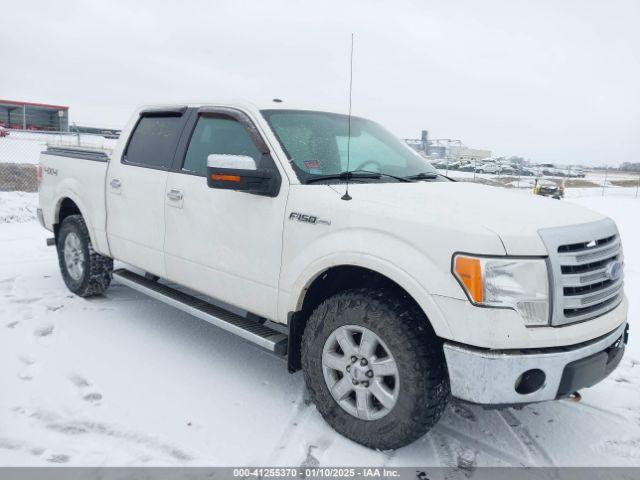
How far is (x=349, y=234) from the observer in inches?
107

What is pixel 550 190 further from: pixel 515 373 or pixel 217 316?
pixel 515 373

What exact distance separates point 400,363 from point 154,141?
2.88 meters

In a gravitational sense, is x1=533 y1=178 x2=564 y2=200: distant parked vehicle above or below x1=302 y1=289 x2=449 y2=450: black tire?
above

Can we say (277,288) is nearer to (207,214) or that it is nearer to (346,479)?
(207,214)

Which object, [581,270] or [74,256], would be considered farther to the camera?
[74,256]

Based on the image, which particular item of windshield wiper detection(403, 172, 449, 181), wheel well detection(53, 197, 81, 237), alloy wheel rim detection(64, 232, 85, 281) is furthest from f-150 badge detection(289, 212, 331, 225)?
wheel well detection(53, 197, 81, 237)

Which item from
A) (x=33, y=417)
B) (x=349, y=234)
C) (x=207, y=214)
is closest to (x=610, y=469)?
(x=349, y=234)

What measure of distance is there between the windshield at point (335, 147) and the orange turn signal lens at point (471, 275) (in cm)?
111

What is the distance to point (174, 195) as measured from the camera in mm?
3764

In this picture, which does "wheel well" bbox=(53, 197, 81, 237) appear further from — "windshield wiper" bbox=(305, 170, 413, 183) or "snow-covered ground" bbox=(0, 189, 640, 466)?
"windshield wiper" bbox=(305, 170, 413, 183)

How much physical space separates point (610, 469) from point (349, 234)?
1.90m

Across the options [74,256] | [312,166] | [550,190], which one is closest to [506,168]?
[550,190]

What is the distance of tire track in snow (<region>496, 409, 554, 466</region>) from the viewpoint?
278cm

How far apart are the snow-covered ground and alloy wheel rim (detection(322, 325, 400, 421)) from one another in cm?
25
